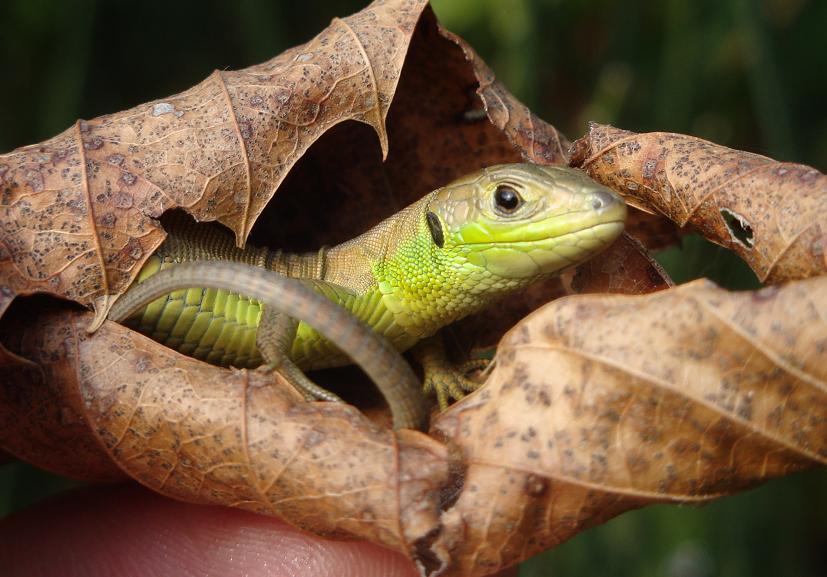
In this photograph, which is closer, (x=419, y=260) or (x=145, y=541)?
(x=419, y=260)

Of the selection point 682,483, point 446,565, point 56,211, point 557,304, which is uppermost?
point 56,211

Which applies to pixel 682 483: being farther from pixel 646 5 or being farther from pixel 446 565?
pixel 646 5

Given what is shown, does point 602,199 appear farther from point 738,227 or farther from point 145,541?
point 145,541

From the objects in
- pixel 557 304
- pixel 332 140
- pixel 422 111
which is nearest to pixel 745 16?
pixel 422 111

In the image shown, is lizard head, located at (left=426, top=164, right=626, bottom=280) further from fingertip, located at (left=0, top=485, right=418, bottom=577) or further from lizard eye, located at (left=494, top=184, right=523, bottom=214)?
fingertip, located at (left=0, top=485, right=418, bottom=577)

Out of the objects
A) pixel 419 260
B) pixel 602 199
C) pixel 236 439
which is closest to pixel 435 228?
pixel 419 260

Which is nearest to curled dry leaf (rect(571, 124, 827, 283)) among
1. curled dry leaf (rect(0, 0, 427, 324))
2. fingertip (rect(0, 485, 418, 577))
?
curled dry leaf (rect(0, 0, 427, 324))
